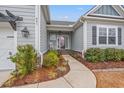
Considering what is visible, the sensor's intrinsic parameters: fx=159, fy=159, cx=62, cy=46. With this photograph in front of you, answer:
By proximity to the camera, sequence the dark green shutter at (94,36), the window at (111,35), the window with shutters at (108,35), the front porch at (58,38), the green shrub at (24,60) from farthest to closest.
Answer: the front porch at (58,38) < the window at (111,35) < the window with shutters at (108,35) < the dark green shutter at (94,36) < the green shrub at (24,60)

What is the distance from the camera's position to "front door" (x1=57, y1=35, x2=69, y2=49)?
65.6ft

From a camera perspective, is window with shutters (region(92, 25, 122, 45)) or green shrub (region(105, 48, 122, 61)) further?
window with shutters (region(92, 25, 122, 45))

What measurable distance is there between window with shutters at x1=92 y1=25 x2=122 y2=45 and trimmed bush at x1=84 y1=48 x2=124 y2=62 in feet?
3.07

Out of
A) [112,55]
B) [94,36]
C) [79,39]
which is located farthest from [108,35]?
[79,39]

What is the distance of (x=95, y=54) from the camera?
10.9 m

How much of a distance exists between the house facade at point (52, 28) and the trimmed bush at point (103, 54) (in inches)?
26.9

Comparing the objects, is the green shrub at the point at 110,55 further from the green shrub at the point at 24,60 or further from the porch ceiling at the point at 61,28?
the porch ceiling at the point at 61,28

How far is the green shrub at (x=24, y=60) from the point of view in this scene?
6436 mm

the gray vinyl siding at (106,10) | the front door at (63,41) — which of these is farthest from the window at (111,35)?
the front door at (63,41)

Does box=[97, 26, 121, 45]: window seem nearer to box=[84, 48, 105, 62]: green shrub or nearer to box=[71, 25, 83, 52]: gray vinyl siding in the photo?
box=[84, 48, 105, 62]: green shrub

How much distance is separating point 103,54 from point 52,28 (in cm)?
804

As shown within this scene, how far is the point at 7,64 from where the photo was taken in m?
7.88

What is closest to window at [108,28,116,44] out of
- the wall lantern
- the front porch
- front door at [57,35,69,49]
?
the wall lantern
